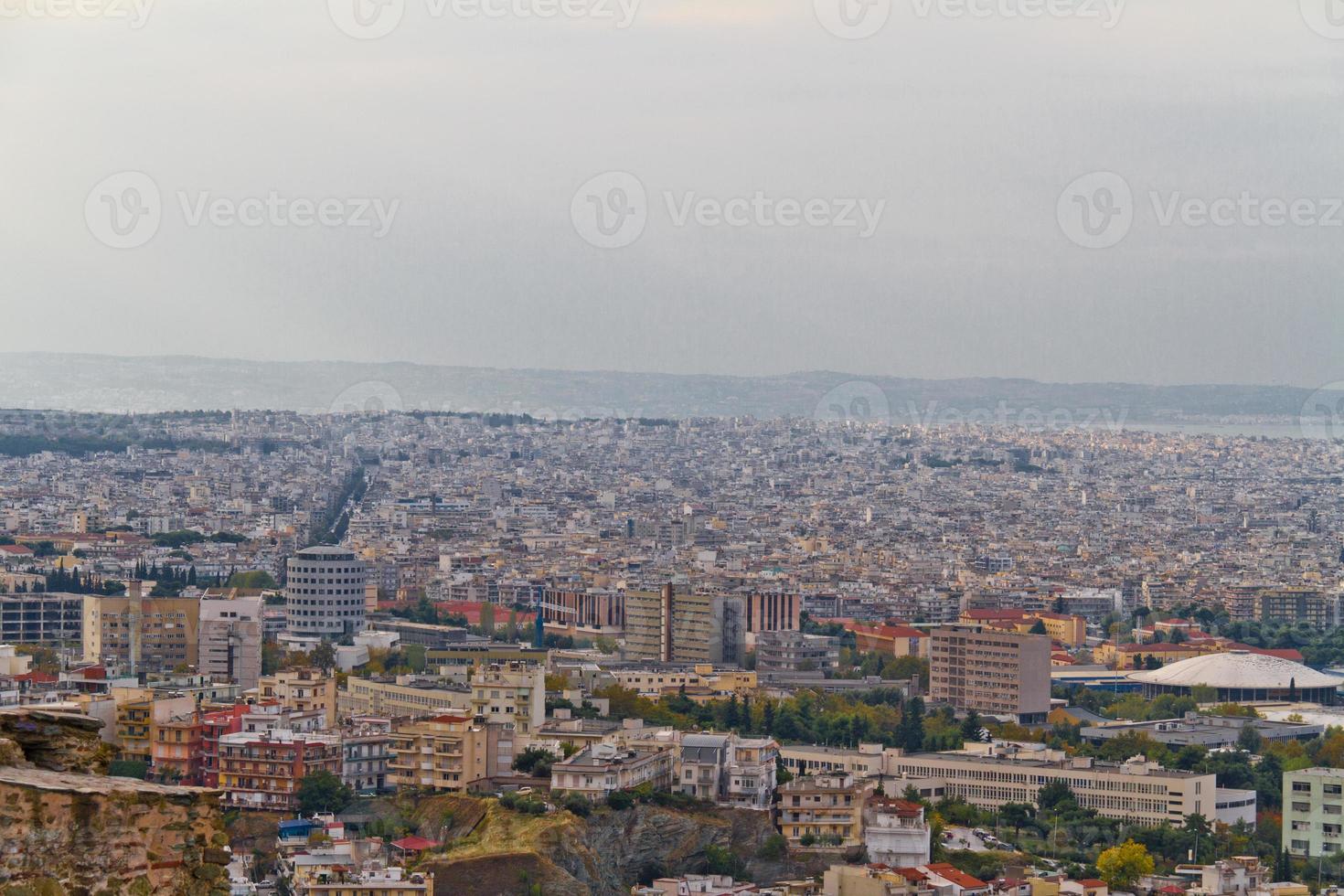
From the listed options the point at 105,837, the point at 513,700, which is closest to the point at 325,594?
the point at 513,700

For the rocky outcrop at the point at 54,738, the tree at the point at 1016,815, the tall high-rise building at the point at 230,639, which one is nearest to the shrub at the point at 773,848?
the tree at the point at 1016,815

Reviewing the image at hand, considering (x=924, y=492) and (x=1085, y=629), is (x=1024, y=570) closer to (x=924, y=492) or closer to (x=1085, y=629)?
(x=1085, y=629)

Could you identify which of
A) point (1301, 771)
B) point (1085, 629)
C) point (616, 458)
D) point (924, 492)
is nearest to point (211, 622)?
point (1301, 771)

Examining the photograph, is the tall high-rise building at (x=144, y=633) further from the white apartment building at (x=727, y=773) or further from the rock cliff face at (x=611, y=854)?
the rock cliff face at (x=611, y=854)

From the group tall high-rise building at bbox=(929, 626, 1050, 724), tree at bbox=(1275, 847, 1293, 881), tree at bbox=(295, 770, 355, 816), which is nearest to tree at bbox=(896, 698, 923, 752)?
tall high-rise building at bbox=(929, 626, 1050, 724)

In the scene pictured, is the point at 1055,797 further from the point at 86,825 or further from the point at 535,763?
the point at 86,825

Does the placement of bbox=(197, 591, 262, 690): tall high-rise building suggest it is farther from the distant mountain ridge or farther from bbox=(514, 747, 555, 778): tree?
the distant mountain ridge
